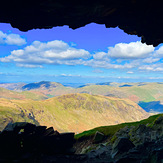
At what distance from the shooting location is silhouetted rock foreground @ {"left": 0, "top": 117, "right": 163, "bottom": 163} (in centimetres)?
2530

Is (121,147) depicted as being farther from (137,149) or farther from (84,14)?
(84,14)

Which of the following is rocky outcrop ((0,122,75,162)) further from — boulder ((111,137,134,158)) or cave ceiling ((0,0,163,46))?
cave ceiling ((0,0,163,46))

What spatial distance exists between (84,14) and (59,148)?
3609 centimetres

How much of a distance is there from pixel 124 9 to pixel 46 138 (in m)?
38.8

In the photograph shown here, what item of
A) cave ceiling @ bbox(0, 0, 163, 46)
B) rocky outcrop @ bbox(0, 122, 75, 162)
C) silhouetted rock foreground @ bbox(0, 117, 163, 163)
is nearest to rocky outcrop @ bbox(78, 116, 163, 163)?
silhouetted rock foreground @ bbox(0, 117, 163, 163)

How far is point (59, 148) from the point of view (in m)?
30.8

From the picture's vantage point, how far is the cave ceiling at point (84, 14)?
110 feet

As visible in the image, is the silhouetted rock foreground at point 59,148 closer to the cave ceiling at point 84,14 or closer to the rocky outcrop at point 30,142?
the rocky outcrop at point 30,142

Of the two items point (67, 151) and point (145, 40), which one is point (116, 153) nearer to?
point (67, 151)

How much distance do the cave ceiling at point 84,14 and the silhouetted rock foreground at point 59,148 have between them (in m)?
29.3

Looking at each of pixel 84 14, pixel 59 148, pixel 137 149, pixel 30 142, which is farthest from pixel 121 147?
pixel 84 14

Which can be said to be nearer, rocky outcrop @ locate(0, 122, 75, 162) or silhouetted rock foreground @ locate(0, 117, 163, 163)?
silhouetted rock foreground @ locate(0, 117, 163, 163)

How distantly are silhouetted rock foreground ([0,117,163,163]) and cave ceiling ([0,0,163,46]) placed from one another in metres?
29.3

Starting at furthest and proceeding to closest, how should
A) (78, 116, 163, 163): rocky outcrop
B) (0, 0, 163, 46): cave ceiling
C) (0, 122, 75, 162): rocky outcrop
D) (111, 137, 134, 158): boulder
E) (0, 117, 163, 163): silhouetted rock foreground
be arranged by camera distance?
(0, 0, 163, 46): cave ceiling < (111, 137, 134, 158): boulder < (78, 116, 163, 163): rocky outcrop < (0, 122, 75, 162): rocky outcrop < (0, 117, 163, 163): silhouetted rock foreground
